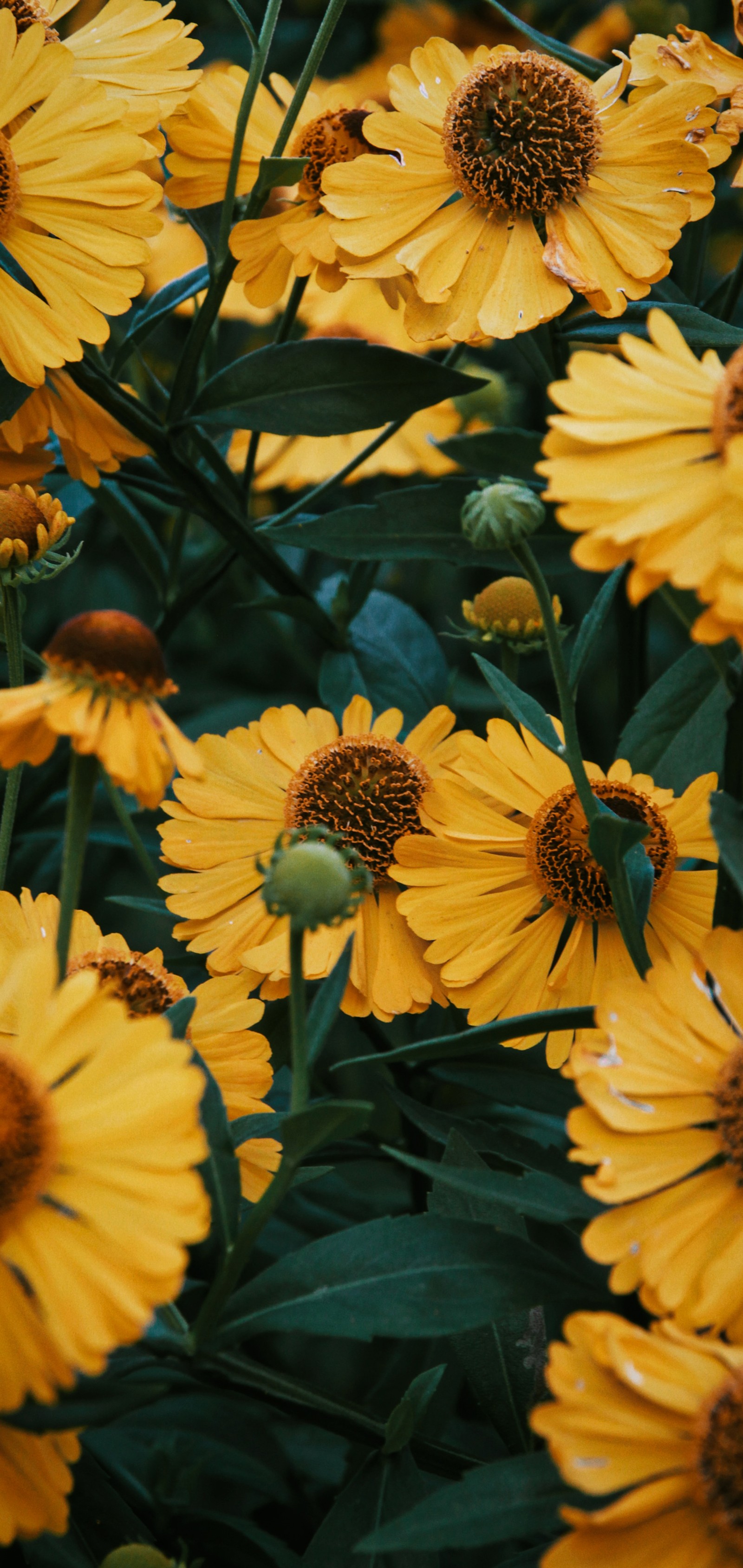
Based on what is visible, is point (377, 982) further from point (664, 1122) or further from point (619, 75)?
point (619, 75)

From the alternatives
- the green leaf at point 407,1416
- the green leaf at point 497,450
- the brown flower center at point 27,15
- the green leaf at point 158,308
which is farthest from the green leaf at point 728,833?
the brown flower center at point 27,15

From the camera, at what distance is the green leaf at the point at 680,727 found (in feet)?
2.54

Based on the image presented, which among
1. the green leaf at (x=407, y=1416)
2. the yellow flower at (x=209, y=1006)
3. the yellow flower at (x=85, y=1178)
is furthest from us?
the yellow flower at (x=209, y=1006)

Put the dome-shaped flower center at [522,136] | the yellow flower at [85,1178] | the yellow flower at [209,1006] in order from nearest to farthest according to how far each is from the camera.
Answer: the yellow flower at [85,1178] → the yellow flower at [209,1006] → the dome-shaped flower center at [522,136]

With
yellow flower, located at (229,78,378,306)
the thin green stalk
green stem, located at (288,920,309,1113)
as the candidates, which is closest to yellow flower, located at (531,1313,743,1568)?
green stem, located at (288,920,309,1113)

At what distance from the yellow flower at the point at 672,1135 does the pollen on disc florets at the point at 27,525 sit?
0.43 metres

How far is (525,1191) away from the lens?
510 millimetres

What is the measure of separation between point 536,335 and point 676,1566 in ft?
2.19

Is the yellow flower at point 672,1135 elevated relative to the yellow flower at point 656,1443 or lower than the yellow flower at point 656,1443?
elevated

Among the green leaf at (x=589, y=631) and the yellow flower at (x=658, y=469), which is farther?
the green leaf at (x=589, y=631)

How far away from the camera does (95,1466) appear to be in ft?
1.99

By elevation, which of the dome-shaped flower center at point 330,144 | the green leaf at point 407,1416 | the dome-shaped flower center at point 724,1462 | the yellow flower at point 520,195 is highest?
the dome-shaped flower center at point 330,144

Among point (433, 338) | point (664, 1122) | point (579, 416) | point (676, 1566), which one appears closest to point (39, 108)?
point (433, 338)

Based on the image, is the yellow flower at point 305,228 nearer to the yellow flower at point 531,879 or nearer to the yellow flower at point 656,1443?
the yellow flower at point 531,879
